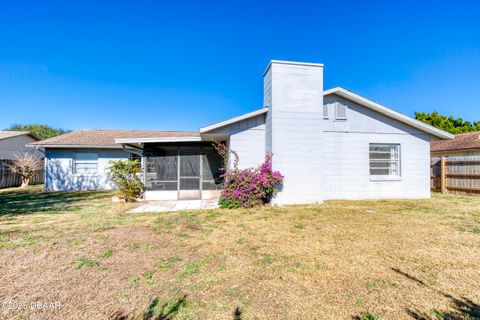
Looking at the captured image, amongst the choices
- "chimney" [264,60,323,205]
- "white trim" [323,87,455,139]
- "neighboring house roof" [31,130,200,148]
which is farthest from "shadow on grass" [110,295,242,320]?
"neighboring house roof" [31,130,200,148]

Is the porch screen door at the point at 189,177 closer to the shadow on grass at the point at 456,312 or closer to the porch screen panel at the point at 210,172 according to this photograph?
the porch screen panel at the point at 210,172

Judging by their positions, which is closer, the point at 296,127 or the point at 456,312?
the point at 456,312

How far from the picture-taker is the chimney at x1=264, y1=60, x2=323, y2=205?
29.6 ft

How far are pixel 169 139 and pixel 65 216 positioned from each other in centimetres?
433

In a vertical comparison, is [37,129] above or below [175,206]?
above

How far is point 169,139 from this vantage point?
9672 millimetres

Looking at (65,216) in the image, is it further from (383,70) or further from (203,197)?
(383,70)

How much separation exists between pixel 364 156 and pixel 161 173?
8.96m

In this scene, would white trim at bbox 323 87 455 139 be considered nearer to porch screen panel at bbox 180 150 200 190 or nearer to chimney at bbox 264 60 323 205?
chimney at bbox 264 60 323 205

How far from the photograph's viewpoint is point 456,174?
38.7ft

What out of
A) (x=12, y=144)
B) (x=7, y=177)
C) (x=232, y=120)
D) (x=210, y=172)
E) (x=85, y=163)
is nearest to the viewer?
(x=232, y=120)

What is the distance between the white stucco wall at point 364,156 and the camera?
10109mm

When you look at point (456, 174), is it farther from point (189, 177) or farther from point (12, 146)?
point (12, 146)

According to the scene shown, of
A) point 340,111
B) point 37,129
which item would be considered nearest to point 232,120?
point 340,111
